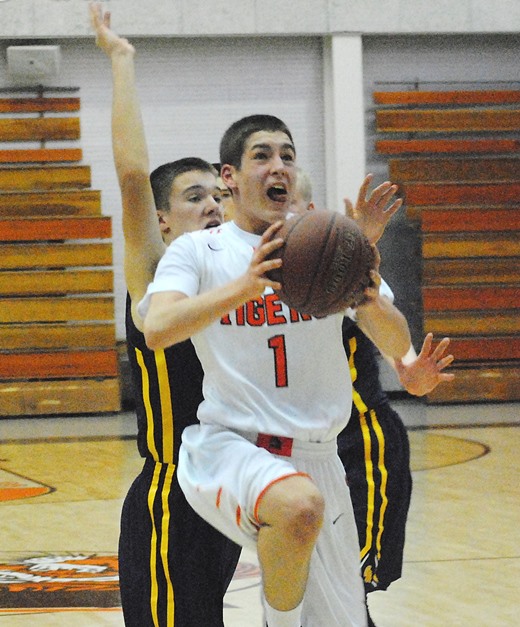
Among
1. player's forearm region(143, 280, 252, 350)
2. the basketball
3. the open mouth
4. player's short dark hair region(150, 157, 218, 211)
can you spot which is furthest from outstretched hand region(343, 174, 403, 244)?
player's short dark hair region(150, 157, 218, 211)

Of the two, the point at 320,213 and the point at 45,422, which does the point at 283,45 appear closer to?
the point at 45,422

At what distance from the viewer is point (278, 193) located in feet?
11.6

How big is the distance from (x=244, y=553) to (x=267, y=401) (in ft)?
9.15

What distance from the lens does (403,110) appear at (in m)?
Result: 13.2

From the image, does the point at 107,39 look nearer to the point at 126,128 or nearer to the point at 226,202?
the point at 126,128

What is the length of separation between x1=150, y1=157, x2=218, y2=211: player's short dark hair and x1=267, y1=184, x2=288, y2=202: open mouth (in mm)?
792

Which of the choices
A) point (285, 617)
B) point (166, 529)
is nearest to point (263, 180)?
Answer: point (166, 529)

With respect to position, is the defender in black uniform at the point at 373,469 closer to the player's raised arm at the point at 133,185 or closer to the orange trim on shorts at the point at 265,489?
the player's raised arm at the point at 133,185

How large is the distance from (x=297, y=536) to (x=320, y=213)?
0.86m

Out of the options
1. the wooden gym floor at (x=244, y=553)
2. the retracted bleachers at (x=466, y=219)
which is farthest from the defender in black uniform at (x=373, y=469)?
the retracted bleachers at (x=466, y=219)

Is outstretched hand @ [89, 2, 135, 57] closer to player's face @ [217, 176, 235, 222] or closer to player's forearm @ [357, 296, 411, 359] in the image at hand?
player's face @ [217, 176, 235, 222]

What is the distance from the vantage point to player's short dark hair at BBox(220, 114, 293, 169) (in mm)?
3600

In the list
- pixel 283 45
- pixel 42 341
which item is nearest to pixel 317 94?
pixel 283 45

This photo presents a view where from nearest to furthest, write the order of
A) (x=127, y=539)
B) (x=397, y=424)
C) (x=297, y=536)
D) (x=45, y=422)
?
(x=297, y=536) < (x=127, y=539) < (x=397, y=424) < (x=45, y=422)
